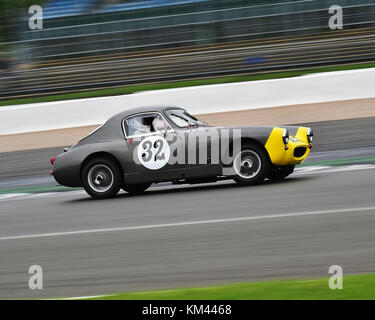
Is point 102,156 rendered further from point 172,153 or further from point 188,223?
point 188,223

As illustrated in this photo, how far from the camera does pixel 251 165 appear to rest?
361 inches

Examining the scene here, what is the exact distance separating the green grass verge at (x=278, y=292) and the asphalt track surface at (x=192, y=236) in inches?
15.6

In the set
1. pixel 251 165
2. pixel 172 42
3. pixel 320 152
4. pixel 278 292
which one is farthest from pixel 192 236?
pixel 172 42

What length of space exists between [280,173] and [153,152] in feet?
5.96

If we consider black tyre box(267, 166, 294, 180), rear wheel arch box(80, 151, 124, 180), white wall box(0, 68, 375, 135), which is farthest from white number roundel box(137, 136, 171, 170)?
white wall box(0, 68, 375, 135)

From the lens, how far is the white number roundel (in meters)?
9.40

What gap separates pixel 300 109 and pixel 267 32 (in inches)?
245

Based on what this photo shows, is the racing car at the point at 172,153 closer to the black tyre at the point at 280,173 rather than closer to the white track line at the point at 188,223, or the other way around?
the black tyre at the point at 280,173

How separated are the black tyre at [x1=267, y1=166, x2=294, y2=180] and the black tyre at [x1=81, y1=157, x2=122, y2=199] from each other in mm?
2123

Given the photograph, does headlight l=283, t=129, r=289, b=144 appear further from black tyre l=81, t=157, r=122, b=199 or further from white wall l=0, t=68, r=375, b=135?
white wall l=0, t=68, r=375, b=135
